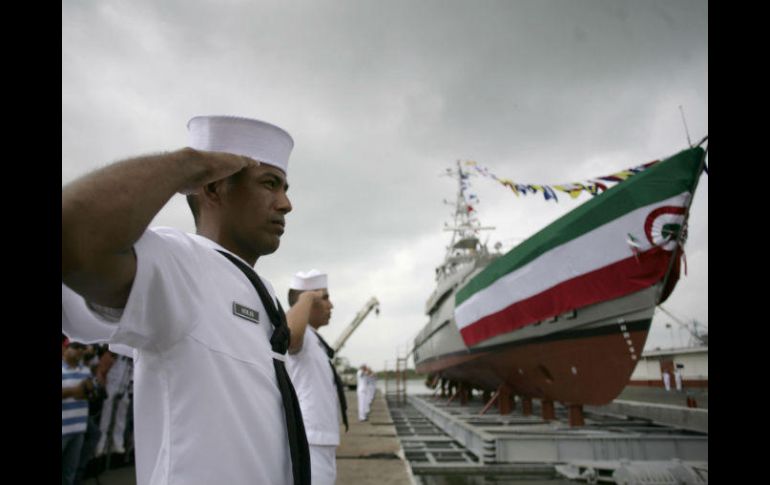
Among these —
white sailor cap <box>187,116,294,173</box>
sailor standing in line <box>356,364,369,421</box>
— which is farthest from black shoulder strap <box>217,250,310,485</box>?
sailor standing in line <box>356,364,369,421</box>

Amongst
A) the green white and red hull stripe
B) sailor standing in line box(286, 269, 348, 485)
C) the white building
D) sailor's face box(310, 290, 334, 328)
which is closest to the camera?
sailor standing in line box(286, 269, 348, 485)

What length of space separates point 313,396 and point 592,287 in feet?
19.3

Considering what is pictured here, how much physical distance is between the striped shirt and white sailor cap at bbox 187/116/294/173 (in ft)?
14.3

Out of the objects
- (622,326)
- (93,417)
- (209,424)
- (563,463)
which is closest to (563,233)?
(622,326)

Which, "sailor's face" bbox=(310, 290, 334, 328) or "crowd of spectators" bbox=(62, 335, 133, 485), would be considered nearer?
"sailor's face" bbox=(310, 290, 334, 328)

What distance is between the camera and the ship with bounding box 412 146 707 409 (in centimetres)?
700

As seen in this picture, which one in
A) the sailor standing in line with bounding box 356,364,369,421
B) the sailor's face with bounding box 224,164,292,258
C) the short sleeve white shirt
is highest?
the sailor's face with bounding box 224,164,292,258

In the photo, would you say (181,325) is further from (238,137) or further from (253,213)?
(238,137)

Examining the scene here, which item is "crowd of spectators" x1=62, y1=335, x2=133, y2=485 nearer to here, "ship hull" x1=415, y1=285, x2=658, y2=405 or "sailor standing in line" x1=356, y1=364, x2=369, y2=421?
"ship hull" x1=415, y1=285, x2=658, y2=405

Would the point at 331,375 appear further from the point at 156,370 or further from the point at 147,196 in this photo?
the point at 147,196

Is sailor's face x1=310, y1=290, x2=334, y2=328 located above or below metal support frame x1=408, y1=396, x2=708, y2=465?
above

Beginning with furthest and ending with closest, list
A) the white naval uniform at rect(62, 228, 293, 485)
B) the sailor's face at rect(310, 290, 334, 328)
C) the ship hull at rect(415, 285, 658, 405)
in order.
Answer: the ship hull at rect(415, 285, 658, 405) → the sailor's face at rect(310, 290, 334, 328) → the white naval uniform at rect(62, 228, 293, 485)
